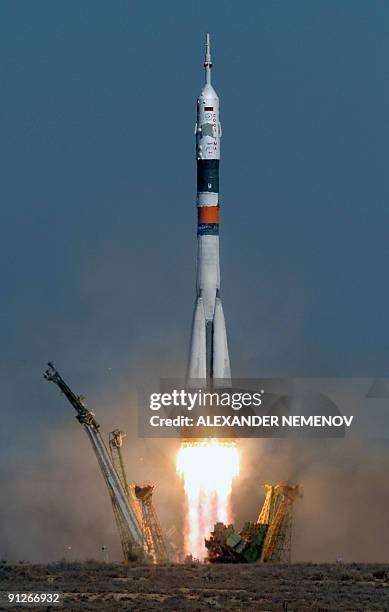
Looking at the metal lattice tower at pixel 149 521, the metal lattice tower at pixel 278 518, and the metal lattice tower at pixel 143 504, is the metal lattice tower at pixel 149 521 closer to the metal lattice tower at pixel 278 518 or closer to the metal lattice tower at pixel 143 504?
the metal lattice tower at pixel 143 504

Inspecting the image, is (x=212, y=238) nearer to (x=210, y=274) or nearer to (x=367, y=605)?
(x=210, y=274)

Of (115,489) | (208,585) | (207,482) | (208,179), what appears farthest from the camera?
(208,179)

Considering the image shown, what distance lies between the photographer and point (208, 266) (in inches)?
5527

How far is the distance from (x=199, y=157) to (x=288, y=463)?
1939cm

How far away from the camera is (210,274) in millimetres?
140500

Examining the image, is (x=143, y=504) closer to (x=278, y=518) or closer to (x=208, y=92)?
(x=278, y=518)

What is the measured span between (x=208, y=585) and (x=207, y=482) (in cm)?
2111

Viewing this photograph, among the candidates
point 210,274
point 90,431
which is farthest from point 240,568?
point 210,274

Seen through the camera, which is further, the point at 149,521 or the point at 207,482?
the point at 207,482

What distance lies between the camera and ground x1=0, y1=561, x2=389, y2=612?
353 ft

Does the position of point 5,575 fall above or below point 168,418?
below

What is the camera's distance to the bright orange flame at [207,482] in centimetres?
13588

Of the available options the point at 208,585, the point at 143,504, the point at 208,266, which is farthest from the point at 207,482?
the point at 208,585

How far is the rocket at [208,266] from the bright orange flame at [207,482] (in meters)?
4.77
